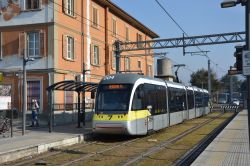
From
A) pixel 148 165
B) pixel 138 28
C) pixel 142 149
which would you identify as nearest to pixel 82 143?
pixel 142 149

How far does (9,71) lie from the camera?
33844mm

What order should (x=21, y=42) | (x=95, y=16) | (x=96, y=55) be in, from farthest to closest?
(x=96, y=55)
(x=95, y=16)
(x=21, y=42)

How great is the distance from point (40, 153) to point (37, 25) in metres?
18.2

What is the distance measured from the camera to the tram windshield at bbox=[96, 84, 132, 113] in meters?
20.7

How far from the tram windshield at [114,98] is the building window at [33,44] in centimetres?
1339

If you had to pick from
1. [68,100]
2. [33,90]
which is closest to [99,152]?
[33,90]

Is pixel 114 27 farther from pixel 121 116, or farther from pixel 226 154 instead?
pixel 226 154

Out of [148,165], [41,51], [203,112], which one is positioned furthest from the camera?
[203,112]

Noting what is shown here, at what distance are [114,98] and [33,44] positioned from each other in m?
14.5

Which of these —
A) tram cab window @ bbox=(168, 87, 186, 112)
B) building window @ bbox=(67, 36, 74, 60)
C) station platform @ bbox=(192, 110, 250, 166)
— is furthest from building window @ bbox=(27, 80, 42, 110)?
station platform @ bbox=(192, 110, 250, 166)

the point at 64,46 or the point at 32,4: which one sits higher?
the point at 32,4

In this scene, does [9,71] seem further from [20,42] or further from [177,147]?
[177,147]

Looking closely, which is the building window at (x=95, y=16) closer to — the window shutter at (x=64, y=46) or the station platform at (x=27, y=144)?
the window shutter at (x=64, y=46)

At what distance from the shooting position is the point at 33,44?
33688 millimetres
